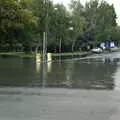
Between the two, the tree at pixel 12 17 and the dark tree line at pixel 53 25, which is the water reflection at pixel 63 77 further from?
the dark tree line at pixel 53 25

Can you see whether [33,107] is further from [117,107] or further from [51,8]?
[51,8]

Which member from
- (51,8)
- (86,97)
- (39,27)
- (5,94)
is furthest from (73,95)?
(51,8)

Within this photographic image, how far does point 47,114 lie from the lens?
32.2ft

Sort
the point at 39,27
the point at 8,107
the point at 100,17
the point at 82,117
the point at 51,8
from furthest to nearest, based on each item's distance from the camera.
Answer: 1. the point at 100,17
2. the point at 51,8
3. the point at 39,27
4. the point at 8,107
5. the point at 82,117

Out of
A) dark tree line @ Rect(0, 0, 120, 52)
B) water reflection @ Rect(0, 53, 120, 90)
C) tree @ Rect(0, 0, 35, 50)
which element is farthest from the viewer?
dark tree line @ Rect(0, 0, 120, 52)

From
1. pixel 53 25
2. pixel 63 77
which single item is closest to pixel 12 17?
pixel 53 25

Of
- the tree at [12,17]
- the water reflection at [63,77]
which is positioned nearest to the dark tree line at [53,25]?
the tree at [12,17]

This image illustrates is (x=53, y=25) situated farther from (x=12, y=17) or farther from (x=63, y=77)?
(x=63, y=77)

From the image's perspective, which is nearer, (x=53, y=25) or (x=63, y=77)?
(x=63, y=77)

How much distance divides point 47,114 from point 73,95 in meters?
3.96

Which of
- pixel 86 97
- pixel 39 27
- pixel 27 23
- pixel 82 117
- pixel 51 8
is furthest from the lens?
pixel 51 8

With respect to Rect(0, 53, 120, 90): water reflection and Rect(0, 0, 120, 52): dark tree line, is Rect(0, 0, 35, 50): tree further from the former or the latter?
Rect(0, 53, 120, 90): water reflection

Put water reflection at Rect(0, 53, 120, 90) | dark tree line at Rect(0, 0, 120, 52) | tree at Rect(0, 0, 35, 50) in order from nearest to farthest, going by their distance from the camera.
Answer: water reflection at Rect(0, 53, 120, 90), tree at Rect(0, 0, 35, 50), dark tree line at Rect(0, 0, 120, 52)

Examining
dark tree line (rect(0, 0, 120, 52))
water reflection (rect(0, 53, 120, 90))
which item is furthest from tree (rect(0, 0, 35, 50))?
water reflection (rect(0, 53, 120, 90))
